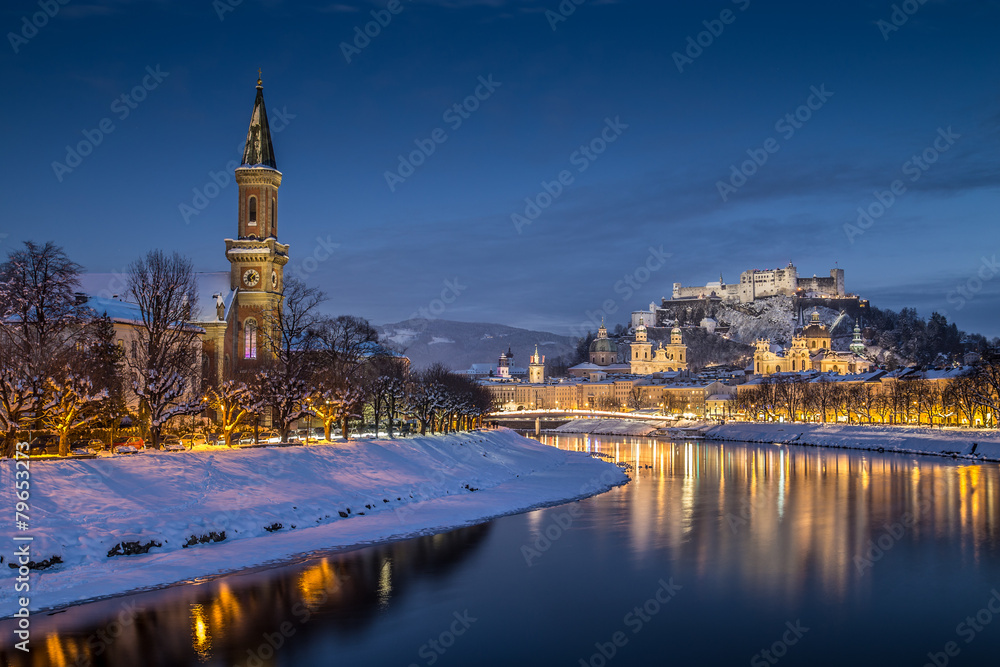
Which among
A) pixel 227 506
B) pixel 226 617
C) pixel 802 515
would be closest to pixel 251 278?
pixel 227 506

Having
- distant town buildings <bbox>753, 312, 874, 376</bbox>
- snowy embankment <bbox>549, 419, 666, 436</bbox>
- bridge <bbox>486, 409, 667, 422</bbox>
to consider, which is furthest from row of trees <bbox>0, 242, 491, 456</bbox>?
distant town buildings <bbox>753, 312, 874, 376</bbox>

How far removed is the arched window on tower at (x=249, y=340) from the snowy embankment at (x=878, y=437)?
50.2 meters

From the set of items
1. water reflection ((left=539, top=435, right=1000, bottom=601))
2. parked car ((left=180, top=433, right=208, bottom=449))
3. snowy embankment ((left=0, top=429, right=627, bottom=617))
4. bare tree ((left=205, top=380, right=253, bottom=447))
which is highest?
bare tree ((left=205, top=380, right=253, bottom=447))

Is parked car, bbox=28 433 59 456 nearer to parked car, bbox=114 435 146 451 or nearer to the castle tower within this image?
parked car, bbox=114 435 146 451

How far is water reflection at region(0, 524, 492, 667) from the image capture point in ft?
52.0

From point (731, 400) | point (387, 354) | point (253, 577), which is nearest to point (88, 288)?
point (387, 354)

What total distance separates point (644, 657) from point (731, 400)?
13640cm

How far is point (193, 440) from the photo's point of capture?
41.3 m

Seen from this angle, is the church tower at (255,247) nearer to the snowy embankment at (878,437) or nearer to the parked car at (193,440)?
the parked car at (193,440)

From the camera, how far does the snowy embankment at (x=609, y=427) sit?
116625mm

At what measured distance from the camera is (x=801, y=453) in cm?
7394

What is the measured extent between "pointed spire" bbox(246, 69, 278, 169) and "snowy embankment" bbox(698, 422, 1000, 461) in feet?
175

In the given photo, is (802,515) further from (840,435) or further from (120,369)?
(840,435)

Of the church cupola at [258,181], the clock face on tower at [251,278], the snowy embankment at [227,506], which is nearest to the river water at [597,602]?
the snowy embankment at [227,506]
